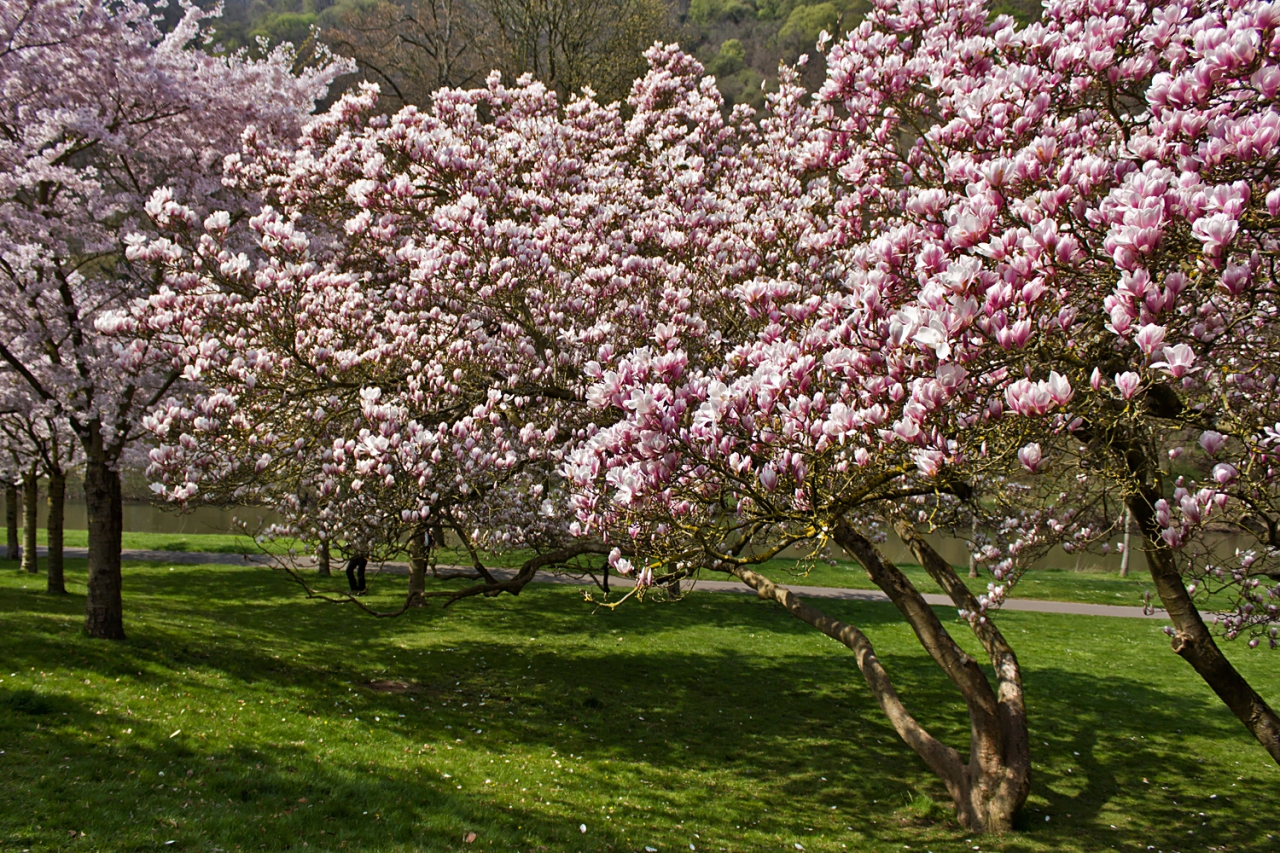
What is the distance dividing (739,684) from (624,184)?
386 inches

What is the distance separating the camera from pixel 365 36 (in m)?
31.8

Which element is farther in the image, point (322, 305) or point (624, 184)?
point (624, 184)

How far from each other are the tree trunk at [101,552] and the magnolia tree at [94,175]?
0.02 m

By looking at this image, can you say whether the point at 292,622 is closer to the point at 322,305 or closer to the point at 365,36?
the point at 322,305

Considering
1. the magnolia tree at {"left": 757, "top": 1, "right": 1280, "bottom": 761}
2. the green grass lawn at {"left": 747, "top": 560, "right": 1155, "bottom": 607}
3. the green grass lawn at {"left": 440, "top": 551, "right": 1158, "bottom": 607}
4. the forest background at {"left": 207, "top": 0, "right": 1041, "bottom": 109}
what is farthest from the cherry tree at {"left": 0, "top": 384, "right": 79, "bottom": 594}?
the green grass lawn at {"left": 747, "top": 560, "right": 1155, "bottom": 607}

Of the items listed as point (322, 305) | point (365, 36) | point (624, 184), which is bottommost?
point (322, 305)

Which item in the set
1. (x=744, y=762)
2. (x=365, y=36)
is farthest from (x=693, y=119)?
(x=365, y=36)

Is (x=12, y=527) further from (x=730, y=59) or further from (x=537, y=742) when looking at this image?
(x=730, y=59)

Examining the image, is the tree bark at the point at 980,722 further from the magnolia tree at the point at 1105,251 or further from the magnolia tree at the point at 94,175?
the magnolia tree at the point at 94,175

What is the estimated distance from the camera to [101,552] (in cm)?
1211

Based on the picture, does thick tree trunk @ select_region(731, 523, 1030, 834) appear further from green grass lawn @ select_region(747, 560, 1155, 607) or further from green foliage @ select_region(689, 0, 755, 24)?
green foliage @ select_region(689, 0, 755, 24)

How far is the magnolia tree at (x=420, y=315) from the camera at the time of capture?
6.84 metres

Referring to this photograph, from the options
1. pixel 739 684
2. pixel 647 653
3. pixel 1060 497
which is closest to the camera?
pixel 1060 497

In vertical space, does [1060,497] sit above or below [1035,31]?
below
